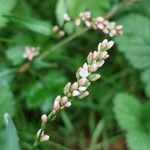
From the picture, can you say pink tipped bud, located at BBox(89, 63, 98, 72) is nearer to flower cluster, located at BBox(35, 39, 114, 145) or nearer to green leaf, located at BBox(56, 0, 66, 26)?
flower cluster, located at BBox(35, 39, 114, 145)

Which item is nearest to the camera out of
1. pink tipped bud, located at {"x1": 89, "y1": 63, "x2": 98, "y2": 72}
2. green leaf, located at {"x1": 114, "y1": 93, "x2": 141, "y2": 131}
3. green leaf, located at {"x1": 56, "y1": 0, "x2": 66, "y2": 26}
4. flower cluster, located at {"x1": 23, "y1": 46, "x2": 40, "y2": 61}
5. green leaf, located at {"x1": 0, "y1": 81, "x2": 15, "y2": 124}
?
pink tipped bud, located at {"x1": 89, "y1": 63, "x2": 98, "y2": 72}

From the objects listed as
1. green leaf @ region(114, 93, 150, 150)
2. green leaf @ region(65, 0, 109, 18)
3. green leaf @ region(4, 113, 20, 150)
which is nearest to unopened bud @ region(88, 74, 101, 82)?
green leaf @ region(4, 113, 20, 150)

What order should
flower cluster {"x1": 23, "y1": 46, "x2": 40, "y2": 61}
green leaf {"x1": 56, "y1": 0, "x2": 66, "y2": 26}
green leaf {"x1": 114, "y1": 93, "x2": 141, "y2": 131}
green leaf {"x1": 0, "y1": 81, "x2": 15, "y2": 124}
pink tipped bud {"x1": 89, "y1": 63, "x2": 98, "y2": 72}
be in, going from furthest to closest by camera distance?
1. green leaf {"x1": 114, "y1": 93, "x2": 141, "y2": 131}
2. green leaf {"x1": 56, "y1": 0, "x2": 66, "y2": 26}
3. flower cluster {"x1": 23, "y1": 46, "x2": 40, "y2": 61}
4. green leaf {"x1": 0, "y1": 81, "x2": 15, "y2": 124}
5. pink tipped bud {"x1": 89, "y1": 63, "x2": 98, "y2": 72}

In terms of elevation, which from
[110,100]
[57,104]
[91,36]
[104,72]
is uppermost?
[91,36]

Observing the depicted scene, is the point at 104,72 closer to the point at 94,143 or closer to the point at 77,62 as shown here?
the point at 77,62

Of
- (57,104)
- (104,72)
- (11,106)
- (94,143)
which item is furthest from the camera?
(104,72)

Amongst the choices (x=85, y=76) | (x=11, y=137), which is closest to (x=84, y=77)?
(x=85, y=76)

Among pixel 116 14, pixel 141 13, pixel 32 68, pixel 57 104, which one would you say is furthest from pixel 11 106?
→ pixel 141 13

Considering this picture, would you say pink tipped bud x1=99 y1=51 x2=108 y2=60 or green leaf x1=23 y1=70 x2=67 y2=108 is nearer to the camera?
pink tipped bud x1=99 y1=51 x2=108 y2=60

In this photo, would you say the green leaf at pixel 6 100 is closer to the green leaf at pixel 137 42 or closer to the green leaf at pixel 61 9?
the green leaf at pixel 61 9
